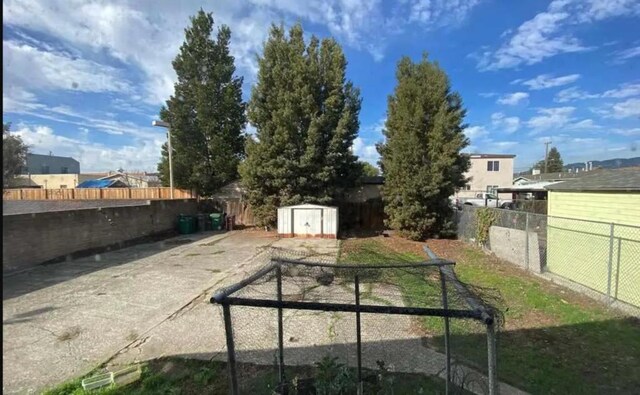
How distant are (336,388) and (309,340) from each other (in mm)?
2052

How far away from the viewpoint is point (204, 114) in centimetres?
1977

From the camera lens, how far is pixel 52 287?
7.41 meters

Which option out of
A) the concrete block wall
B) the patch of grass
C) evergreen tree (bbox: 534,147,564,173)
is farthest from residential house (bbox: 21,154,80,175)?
evergreen tree (bbox: 534,147,564,173)

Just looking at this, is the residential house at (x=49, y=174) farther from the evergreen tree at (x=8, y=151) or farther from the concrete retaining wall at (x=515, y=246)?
the concrete retaining wall at (x=515, y=246)

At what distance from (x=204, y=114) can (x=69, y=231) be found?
35.8ft

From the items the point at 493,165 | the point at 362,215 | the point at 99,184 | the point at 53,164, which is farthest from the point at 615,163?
the point at 53,164

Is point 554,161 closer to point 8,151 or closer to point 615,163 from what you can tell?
point 615,163

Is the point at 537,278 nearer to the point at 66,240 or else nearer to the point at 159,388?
the point at 159,388

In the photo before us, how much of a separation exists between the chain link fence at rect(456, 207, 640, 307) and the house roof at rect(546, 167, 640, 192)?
2.49 ft

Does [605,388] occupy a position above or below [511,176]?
below

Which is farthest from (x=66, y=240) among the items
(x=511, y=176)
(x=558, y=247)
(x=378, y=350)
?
(x=511, y=176)

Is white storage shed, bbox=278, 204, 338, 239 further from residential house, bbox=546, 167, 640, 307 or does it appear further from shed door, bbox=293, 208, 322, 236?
residential house, bbox=546, 167, 640, 307

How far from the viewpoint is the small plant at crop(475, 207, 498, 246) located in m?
11.9

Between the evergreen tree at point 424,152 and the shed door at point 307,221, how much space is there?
3.17 m
